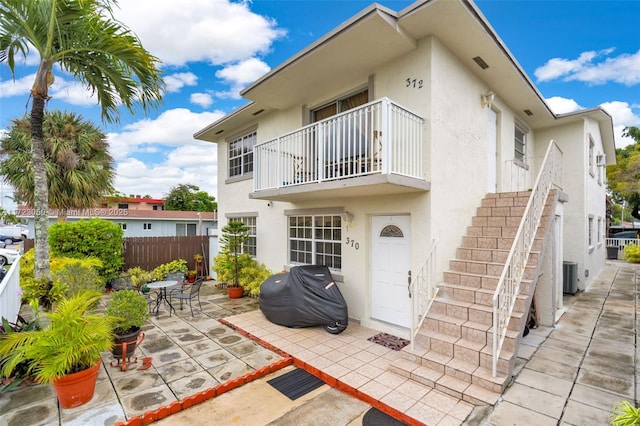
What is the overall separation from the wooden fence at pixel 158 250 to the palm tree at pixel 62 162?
1939 millimetres

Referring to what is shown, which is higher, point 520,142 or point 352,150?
point 520,142

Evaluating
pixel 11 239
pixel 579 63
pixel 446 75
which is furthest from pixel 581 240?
pixel 11 239

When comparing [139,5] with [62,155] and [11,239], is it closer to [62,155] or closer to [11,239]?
[62,155]

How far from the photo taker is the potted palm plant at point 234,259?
9.26 meters

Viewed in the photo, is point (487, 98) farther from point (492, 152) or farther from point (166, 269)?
point (166, 269)

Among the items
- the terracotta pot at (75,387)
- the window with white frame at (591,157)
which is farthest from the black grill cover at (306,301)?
the window with white frame at (591,157)

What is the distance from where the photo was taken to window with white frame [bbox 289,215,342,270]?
7484 millimetres

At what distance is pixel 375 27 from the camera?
520 centimetres

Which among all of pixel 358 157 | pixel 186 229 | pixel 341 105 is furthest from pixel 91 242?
pixel 186 229

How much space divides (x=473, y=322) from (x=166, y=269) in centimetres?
1064

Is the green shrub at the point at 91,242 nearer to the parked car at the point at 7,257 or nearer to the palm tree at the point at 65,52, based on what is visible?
the palm tree at the point at 65,52

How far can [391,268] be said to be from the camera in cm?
634

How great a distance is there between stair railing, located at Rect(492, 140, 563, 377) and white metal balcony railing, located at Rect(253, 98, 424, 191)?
2005 millimetres

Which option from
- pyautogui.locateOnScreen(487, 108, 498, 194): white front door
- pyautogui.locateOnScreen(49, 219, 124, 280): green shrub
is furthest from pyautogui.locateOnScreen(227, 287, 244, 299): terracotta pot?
pyautogui.locateOnScreen(487, 108, 498, 194): white front door
